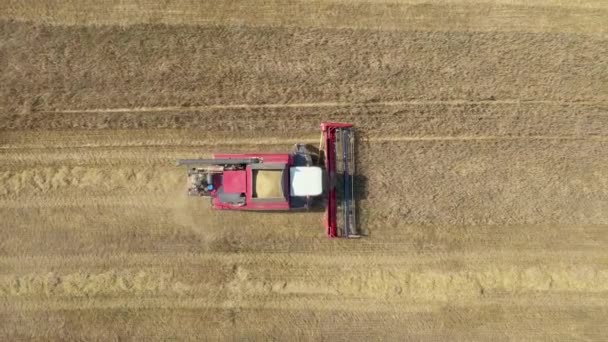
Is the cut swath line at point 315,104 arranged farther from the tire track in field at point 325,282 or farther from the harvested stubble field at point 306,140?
the tire track in field at point 325,282

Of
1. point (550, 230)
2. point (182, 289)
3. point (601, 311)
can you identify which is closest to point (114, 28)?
point (182, 289)

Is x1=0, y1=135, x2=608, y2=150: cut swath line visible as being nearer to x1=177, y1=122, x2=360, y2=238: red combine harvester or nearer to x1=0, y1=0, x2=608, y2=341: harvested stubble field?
x1=0, y1=0, x2=608, y2=341: harvested stubble field

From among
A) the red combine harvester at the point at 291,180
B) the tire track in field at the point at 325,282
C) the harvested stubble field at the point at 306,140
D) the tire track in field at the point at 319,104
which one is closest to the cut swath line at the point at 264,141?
the harvested stubble field at the point at 306,140

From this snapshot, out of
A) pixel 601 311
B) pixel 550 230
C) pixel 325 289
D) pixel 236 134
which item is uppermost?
pixel 236 134

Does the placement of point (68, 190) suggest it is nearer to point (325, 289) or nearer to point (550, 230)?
point (325, 289)

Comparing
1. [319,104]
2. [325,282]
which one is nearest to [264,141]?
[319,104]

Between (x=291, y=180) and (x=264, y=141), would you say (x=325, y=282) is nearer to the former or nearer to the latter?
(x=291, y=180)

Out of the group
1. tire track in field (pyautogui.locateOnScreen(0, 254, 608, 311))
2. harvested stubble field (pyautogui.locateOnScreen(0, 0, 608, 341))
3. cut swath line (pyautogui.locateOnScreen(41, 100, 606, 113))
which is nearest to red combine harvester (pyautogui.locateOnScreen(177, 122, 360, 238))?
harvested stubble field (pyautogui.locateOnScreen(0, 0, 608, 341))
